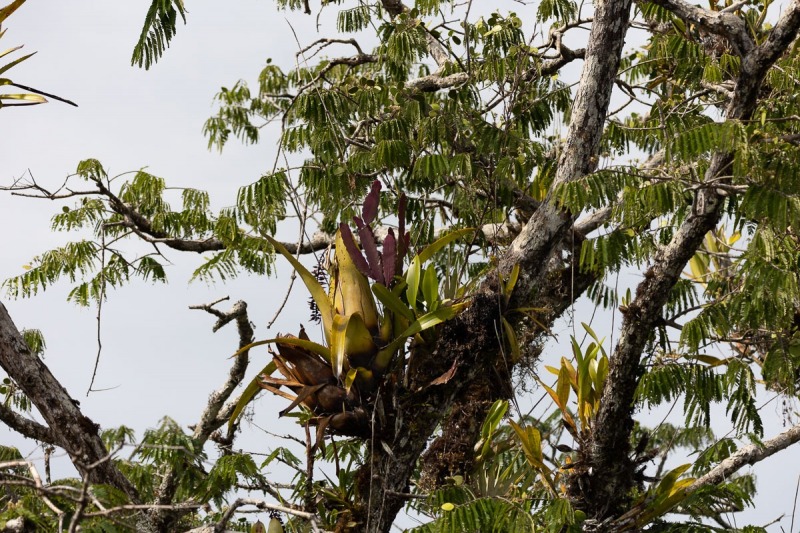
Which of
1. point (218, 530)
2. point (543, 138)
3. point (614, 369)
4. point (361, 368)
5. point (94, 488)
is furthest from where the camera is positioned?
point (543, 138)

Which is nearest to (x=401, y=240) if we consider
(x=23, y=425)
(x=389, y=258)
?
(x=389, y=258)

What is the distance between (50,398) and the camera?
4551 millimetres

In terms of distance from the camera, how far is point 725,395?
17.3 feet

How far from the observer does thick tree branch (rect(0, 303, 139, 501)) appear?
14.7 ft

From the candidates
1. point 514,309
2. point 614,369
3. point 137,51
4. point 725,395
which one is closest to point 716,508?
point 725,395

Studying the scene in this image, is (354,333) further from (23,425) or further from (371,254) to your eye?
(23,425)

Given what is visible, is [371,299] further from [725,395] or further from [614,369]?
[725,395]

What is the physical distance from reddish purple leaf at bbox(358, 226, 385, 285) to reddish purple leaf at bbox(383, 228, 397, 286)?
21 mm

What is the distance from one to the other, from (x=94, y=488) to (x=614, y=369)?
225 cm

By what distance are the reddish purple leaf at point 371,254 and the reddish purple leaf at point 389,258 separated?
21mm

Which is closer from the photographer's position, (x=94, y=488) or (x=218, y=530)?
(x=218, y=530)

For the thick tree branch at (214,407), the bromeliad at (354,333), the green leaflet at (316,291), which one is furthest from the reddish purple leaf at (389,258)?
the thick tree branch at (214,407)

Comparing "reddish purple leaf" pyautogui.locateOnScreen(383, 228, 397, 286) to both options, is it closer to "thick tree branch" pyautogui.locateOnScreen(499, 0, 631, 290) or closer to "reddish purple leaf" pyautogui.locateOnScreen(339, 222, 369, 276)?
"reddish purple leaf" pyautogui.locateOnScreen(339, 222, 369, 276)

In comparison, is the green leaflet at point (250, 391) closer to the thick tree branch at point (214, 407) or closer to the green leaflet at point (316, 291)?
the green leaflet at point (316, 291)
